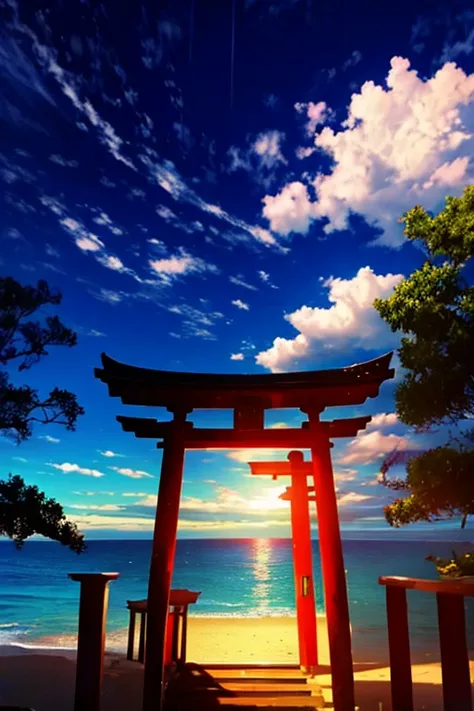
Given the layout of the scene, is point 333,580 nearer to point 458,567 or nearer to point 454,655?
point 454,655

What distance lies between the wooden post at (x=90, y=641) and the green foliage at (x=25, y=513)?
15.3ft

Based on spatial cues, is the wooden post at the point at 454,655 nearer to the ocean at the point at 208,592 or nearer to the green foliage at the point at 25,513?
the green foliage at the point at 25,513

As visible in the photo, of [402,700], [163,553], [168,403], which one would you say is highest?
[168,403]

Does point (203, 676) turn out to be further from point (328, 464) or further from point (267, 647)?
point (267, 647)

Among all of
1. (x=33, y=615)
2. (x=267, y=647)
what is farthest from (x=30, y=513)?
(x=33, y=615)

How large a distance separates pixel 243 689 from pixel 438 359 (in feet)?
21.7

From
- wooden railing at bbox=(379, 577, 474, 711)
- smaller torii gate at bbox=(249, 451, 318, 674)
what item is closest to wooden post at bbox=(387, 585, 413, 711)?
wooden railing at bbox=(379, 577, 474, 711)

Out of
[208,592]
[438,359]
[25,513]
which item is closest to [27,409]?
[25,513]

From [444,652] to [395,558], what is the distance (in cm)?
10414

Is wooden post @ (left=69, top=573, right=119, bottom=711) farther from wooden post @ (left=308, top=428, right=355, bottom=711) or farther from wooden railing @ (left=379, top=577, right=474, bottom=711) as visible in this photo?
wooden railing @ (left=379, top=577, right=474, bottom=711)

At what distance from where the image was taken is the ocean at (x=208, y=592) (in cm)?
2908

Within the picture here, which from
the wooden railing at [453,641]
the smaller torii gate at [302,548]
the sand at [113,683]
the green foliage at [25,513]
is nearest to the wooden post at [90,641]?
the sand at [113,683]

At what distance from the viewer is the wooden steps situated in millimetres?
6512

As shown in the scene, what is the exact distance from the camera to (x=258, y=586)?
193ft
